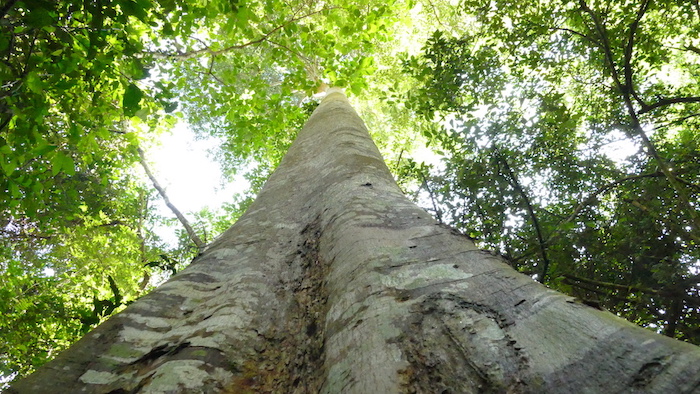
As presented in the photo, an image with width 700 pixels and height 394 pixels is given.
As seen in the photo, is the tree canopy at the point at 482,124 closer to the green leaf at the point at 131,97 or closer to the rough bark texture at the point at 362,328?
the green leaf at the point at 131,97

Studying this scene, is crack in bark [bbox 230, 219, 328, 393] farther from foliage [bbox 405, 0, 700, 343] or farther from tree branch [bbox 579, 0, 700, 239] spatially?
tree branch [bbox 579, 0, 700, 239]

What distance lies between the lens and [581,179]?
11.2ft

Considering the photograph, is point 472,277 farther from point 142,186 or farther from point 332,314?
point 142,186

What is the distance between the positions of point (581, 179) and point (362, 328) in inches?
134

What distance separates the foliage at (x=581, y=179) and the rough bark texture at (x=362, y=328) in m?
1.48

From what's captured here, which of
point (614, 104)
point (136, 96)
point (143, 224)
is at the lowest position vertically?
point (136, 96)

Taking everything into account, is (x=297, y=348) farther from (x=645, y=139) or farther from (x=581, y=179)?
(x=581, y=179)

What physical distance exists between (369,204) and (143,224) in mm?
8849

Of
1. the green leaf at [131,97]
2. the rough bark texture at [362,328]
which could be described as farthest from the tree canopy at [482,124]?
the rough bark texture at [362,328]

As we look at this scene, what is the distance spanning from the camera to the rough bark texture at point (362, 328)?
2.00ft

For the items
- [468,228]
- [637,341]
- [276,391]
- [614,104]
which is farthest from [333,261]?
[614,104]

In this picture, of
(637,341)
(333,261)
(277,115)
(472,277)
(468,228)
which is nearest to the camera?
(637,341)

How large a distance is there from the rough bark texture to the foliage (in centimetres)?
148

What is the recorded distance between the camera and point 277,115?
4.32m
